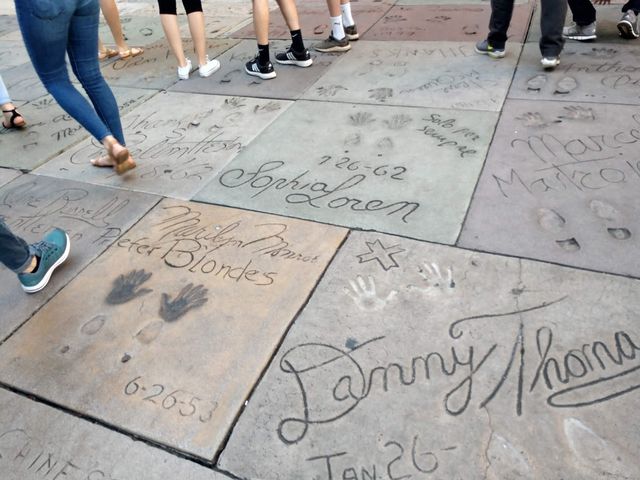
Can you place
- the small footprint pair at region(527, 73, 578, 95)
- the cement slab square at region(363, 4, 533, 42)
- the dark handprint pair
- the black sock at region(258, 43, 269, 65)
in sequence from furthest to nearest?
the cement slab square at region(363, 4, 533, 42) < the black sock at region(258, 43, 269, 65) < the small footprint pair at region(527, 73, 578, 95) < the dark handprint pair

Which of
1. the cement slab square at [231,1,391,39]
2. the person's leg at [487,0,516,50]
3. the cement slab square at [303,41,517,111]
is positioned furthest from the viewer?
the cement slab square at [231,1,391,39]

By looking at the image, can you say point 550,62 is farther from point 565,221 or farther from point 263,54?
point 263,54

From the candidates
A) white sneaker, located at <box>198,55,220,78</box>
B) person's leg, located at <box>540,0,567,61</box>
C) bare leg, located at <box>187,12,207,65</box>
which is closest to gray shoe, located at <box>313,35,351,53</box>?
white sneaker, located at <box>198,55,220,78</box>

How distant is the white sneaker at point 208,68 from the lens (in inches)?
172

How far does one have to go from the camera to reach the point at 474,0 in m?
5.29

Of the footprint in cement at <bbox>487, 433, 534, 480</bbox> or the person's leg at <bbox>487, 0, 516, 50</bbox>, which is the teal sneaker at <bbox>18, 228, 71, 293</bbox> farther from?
the person's leg at <bbox>487, 0, 516, 50</bbox>

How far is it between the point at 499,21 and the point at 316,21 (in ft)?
7.30

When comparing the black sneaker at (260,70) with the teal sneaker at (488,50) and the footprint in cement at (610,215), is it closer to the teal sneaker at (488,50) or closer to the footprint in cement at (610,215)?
the teal sneaker at (488,50)

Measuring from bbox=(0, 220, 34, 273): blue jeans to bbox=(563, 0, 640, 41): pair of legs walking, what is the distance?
4200 millimetres

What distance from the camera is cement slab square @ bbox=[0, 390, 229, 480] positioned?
1564 mm

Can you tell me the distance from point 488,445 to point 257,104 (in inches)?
118

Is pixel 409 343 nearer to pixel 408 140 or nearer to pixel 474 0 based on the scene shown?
pixel 408 140

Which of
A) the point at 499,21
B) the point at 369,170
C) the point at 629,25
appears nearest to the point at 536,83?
the point at 499,21

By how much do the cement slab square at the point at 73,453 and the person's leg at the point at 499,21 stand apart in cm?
370
